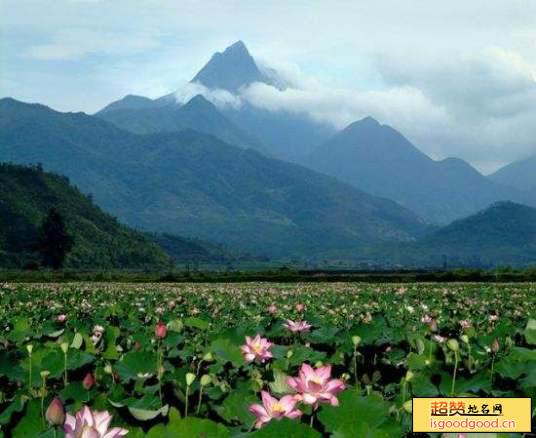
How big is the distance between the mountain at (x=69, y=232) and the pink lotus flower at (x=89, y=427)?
162 meters

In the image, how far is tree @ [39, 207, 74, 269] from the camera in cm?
12319

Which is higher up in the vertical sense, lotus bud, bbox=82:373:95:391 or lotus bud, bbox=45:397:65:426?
lotus bud, bbox=45:397:65:426

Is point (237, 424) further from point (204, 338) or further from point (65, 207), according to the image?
point (65, 207)

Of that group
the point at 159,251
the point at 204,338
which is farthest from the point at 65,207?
the point at 204,338

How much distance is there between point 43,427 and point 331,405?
1.41m

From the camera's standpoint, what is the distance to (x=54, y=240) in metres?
124

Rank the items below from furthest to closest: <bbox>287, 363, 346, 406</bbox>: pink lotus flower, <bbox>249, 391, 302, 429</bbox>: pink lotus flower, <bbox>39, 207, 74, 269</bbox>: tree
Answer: <bbox>39, 207, 74, 269</bbox>: tree, <bbox>287, 363, 346, 406</bbox>: pink lotus flower, <bbox>249, 391, 302, 429</bbox>: pink lotus flower

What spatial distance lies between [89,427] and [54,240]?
127 m

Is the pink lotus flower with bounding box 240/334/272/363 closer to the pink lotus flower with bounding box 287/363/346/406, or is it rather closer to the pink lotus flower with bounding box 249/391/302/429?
the pink lotus flower with bounding box 287/363/346/406

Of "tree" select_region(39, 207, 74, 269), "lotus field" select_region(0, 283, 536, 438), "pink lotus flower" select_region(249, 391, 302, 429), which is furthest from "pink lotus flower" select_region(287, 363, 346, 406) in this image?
"tree" select_region(39, 207, 74, 269)

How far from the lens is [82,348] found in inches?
226

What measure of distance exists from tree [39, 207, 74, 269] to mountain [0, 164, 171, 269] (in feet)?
110

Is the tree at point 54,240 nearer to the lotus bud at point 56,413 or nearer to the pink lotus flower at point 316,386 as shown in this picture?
the pink lotus flower at point 316,386

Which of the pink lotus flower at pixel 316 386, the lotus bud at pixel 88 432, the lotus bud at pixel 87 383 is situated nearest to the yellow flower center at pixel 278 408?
the pink lotus flower at pixel 316 386
